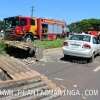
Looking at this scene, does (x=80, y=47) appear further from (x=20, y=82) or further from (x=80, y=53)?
(x=20, y=82)

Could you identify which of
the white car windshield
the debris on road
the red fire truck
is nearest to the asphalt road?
the debris on road

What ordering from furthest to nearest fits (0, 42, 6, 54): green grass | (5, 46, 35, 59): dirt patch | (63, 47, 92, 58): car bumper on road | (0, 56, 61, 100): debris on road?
1. (5, 46, 35, 59): dirt patch
2. (63, 47, 92, 58): car bumper on road
3. (0, 42, 6, 54): green grass
4. (0, 56, 61, 100): debris on road

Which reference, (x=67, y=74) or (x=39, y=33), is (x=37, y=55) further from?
(x=39, y=33)

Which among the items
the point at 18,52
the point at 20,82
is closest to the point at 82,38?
the point at 18,52

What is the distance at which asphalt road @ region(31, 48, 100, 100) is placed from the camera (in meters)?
9.53

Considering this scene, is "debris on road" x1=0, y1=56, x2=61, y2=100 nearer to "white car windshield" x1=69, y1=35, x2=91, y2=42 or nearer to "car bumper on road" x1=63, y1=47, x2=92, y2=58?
"car bumper on road" x1=63, y1=47, x2=92, y2=58

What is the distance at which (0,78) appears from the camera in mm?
9453

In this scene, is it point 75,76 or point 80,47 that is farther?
point 80,47

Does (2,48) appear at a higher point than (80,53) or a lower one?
higher

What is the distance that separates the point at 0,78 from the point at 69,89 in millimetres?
2215

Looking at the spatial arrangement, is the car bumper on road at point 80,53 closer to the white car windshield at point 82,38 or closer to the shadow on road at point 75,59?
the shadow on road at point 75,59

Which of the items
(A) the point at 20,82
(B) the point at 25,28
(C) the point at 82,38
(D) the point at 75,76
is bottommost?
(D) the point at 75,76

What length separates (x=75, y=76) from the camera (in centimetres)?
1271

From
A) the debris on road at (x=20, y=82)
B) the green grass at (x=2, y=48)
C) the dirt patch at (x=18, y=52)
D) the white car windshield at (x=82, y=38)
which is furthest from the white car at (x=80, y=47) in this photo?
the debris on road at (x=20, y=82)
